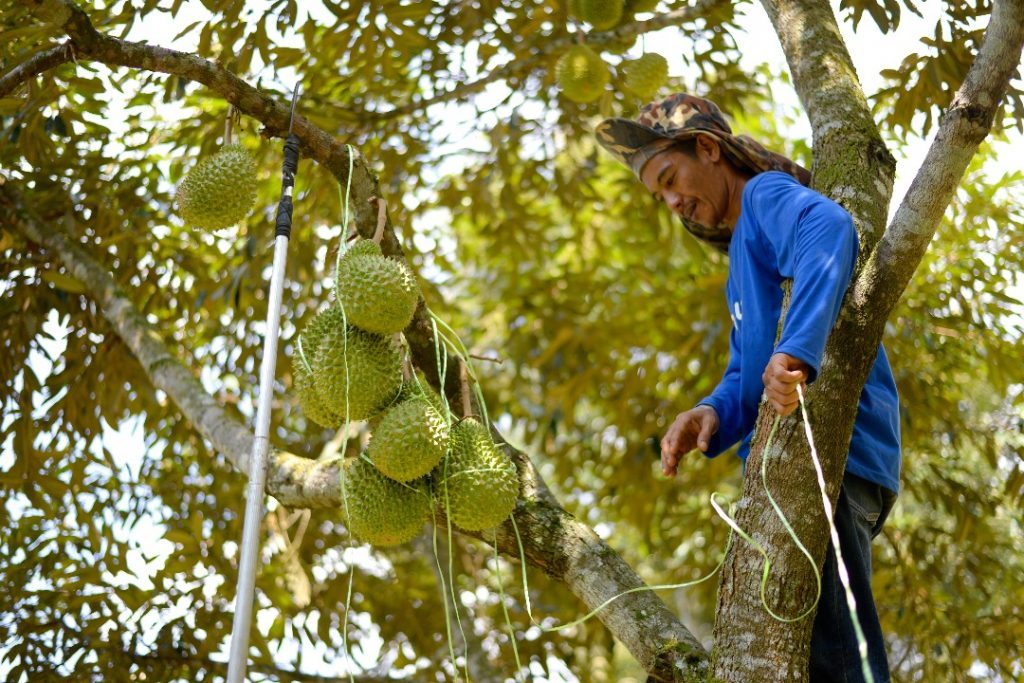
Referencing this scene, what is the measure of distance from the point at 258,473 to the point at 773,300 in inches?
45.9

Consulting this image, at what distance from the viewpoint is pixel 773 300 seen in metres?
2.28

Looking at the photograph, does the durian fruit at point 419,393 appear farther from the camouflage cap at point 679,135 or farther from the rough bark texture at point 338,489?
the camouflage cap at point 679,135

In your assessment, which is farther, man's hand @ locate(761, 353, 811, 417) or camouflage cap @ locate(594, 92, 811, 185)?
camouflage cap @ locate(594, 92, 811, 185)

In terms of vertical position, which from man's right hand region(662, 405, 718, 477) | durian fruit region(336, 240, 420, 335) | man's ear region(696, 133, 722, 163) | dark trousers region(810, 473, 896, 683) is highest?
man's ear region(696, 133, 722, 163)

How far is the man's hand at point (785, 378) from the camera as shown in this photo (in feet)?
5.75

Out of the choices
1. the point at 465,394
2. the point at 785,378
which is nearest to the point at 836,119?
the point at 785,378

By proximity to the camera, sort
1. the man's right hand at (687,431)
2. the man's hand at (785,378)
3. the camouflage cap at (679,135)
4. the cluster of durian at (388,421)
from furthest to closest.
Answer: the camouflage cap at (679,135) → the man's right hand at (687,431) → the cluster of durian at (388,421) → the man's hand at (785,378)

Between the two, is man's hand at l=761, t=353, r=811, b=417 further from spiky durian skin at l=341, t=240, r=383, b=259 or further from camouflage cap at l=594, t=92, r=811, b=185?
camouflage cap at l=594, t=92, r=811, b=185

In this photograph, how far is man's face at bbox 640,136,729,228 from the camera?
2.59 meters

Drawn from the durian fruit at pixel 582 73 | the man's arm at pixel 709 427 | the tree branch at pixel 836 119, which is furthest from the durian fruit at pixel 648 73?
the man's arm at pixel 709 427

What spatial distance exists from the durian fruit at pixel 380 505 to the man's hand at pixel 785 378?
0.68m

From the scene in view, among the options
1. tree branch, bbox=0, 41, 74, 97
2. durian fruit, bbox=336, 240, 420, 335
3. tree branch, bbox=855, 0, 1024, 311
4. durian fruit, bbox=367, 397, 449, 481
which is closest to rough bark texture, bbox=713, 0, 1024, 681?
tree branch, bbox=855, 0, 1024, 311

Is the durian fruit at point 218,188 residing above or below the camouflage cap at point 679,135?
below

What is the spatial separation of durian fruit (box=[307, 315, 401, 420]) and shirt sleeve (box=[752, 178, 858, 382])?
0.73 meters
